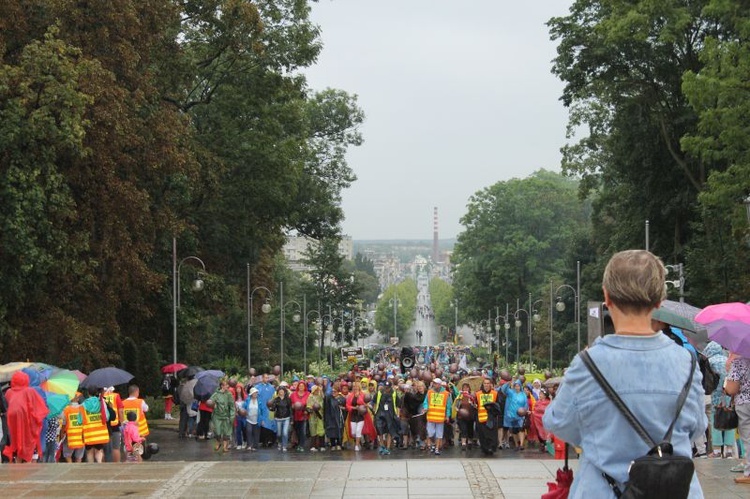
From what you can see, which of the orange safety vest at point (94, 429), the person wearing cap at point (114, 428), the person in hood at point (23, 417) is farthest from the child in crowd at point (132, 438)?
the person in hood at point (23, 417)

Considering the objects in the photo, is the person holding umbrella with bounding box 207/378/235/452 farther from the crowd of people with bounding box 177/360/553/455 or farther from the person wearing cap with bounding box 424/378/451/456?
the person wearing cap with bounding box 424/378/451/456

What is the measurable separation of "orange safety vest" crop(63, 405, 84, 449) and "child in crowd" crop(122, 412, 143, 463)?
86cm

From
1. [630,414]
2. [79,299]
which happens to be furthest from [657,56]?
[630,414]

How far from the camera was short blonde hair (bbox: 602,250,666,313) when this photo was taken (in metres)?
4.40

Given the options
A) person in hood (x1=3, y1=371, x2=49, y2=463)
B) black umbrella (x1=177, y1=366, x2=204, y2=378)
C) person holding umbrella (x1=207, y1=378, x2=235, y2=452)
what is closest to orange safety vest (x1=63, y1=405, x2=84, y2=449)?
person in hood (x1=3, y1=371, x2=49, y2=463)

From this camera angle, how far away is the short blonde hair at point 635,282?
4402 mm

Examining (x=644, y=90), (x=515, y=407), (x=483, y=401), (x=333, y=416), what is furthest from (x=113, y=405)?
(x=644, y=90)

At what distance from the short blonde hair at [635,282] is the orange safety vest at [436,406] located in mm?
21520

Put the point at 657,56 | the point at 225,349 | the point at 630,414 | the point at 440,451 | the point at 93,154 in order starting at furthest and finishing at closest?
1. the point at 225,349
2. the point at 657,56
3. the point at 93,154
4. the point at 440,451
5. the point at 630,414

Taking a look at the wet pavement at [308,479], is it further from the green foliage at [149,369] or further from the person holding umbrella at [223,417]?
the green foliage at [149,369]

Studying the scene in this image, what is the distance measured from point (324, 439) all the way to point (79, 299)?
866cm

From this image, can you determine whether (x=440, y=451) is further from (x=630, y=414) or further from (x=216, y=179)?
(x=630, y=414)

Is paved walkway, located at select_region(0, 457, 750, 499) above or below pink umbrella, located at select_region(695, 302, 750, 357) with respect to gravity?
below

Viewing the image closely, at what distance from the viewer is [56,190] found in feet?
92.8
